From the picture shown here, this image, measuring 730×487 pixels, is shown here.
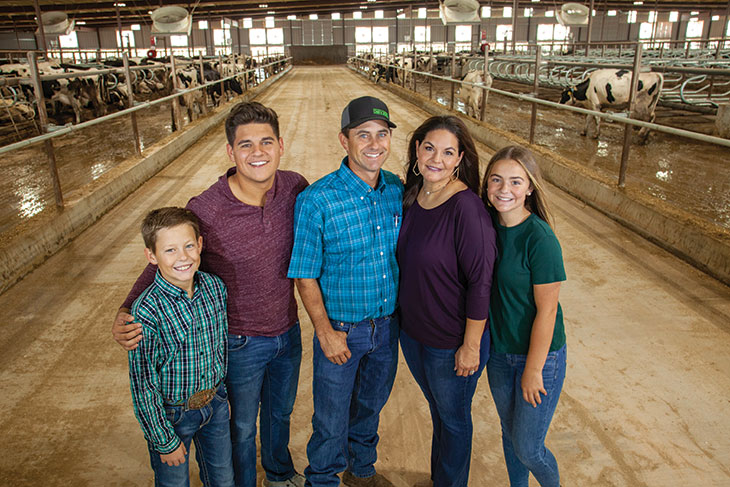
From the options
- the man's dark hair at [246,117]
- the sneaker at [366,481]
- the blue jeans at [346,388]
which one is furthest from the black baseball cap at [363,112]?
the sneaker at [366,481]

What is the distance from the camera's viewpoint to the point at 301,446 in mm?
2178

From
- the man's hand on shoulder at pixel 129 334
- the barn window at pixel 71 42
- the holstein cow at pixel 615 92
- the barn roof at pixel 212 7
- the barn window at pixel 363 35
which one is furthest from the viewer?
the barn window at pixel 363 35

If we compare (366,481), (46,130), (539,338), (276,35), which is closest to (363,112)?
(539,338)

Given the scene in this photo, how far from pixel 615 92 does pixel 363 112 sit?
864 centimetres

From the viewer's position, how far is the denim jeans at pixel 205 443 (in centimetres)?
154

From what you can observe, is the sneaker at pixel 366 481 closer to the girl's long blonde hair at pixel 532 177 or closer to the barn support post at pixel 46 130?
the girl's long blonde hair at pixel 532 177

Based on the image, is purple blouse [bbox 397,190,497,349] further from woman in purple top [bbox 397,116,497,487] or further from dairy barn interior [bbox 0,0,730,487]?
dairy barn interior [bbox 0,0,730,487]

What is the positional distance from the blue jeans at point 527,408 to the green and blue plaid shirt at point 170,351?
0.89 metres

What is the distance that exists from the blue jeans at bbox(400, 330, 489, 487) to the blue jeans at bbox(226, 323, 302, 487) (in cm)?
43

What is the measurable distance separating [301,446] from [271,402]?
0.39 meters

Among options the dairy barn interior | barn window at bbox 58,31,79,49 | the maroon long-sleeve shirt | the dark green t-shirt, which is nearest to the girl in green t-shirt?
the dark green t-shirt

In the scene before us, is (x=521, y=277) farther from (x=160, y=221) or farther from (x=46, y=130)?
(x=46, y=130)

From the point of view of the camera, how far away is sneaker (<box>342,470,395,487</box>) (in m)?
1.94

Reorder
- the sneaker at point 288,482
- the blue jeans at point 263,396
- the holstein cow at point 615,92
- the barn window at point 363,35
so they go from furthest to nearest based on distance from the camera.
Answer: the barn window at point 363,35 → the holstein cow at point 615,92 → the sneaker at point 288,482 → the blue jeans at point 263,396
